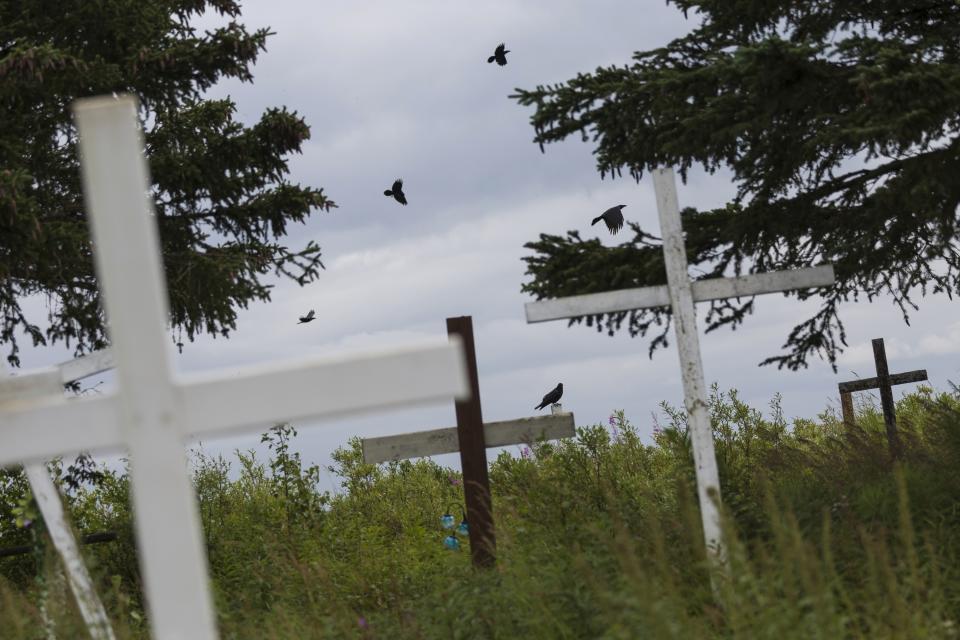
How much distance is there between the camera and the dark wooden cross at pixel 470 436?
786cm

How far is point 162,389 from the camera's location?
2426 mm

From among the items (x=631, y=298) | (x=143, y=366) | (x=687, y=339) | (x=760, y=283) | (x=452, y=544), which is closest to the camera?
(x=143, y=366)

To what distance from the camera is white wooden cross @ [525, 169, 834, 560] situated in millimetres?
5949

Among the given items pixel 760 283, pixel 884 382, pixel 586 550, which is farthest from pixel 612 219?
pixel 884 382

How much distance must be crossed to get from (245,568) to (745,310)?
4639 mm

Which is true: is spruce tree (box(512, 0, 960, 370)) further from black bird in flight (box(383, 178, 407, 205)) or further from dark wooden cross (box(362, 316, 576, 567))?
black bird in flight (box(383, 178, 407, 205))

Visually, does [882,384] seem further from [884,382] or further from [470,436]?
[470,436]

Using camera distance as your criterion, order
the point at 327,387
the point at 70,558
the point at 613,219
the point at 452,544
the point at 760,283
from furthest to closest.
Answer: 1. the point at 452,544
2. the point at 613,219
3. the point at 760,283
4. the point at 70,558
5. the point at 327,387

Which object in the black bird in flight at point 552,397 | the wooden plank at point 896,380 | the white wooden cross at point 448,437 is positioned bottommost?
the white wooden cross at point 448,437

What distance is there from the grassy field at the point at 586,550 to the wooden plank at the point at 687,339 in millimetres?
271

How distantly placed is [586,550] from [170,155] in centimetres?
677

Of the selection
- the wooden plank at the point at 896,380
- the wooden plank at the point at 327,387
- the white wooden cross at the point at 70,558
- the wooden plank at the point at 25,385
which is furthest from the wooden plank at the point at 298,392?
the wooden plank at the point at 896,380

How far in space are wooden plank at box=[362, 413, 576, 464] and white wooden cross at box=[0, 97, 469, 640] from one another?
5448 millimetres

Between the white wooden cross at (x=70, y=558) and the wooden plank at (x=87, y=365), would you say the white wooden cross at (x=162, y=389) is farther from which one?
the wooden plank at (x=87, y=365)
